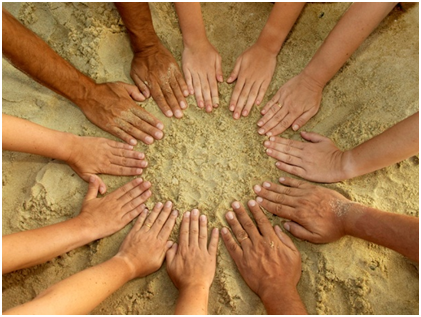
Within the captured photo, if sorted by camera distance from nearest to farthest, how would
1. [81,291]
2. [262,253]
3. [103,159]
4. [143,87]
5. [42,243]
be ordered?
[81,291], [42,243], [262,253], [103,159], [143,87]

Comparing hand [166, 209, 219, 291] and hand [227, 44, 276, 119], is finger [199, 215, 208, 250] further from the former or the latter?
hand [227, 44, 276, 119]

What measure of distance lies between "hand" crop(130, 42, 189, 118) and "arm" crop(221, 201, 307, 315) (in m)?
0.52

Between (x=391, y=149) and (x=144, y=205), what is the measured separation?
98cm

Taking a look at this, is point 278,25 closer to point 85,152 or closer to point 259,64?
point 259,64

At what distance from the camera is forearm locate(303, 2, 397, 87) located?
151 cm

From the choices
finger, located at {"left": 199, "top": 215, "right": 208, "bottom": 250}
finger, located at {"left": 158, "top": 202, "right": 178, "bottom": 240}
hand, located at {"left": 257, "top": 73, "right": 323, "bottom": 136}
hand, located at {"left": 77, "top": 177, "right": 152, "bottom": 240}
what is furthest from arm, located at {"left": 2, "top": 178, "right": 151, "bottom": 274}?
hand, located at {"left": 257, "top": 73, "right": 323, "bottom": 136}

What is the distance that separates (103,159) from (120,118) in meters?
0.19

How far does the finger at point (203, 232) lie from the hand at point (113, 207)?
0.24 metres

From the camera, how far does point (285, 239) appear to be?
1550 millimetres

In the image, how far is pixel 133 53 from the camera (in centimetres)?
181

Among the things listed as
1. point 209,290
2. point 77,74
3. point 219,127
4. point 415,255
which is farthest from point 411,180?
point 77,74

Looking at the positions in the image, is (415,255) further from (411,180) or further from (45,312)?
(45,312)

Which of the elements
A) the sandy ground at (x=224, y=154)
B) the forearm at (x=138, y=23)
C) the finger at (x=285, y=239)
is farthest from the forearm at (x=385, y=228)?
the forearm at (x=138, y=23)

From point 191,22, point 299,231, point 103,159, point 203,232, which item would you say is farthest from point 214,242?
point 191,22
